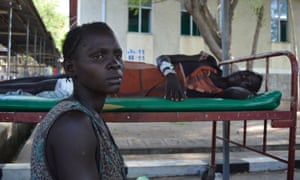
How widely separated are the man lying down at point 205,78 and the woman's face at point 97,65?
5.99ft

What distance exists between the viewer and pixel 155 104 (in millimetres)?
2689

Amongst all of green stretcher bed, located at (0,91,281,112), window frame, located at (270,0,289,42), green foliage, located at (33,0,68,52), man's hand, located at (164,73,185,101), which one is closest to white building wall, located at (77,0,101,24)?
window frame, located at (270,0,289,42)

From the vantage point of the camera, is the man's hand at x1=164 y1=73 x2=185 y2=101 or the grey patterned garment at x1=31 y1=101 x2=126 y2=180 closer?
the grey patterned garment at x1=31 y1=101 x2=126 y2=180

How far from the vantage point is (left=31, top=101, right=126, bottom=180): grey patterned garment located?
119 centimetres

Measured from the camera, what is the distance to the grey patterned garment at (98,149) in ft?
3.91

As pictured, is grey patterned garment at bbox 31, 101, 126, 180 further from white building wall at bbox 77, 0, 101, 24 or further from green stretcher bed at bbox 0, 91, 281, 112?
white building wall at bbox 77, 0, 101, 24

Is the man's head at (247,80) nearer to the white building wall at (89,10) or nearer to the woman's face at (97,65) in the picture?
the woman's face at (97,65)

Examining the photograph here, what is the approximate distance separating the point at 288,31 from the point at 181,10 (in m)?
4.37

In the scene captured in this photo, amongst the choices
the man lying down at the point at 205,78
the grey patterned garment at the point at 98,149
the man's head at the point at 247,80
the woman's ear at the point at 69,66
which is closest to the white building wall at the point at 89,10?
the man lying down at the point at 205,78

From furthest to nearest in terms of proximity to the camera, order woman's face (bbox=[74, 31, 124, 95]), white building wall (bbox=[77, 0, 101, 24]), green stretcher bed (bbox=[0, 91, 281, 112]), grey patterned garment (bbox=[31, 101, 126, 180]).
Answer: white building wall (bbox=[77, 0, 101, 24]) → green stretcher bed (bbox=[0, 91, 281, 112]) → woman's face (bbox=[74, 31, 124, 95]) → grey patterned garment (bbox=[31, 101, 126, 180])

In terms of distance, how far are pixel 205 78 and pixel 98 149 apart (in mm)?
2581

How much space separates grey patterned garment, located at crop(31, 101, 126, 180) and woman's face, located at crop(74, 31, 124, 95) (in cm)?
10

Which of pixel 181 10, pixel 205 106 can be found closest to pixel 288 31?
pixel 181 10

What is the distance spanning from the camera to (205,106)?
9.12 feet
